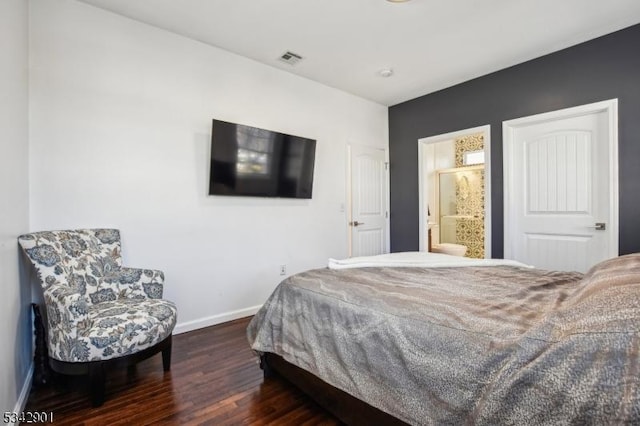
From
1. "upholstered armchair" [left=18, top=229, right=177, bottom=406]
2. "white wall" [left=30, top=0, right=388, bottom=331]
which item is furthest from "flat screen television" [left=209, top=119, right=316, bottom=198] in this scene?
"upholstered armchair" [left=18, top=229, right=177, bottom=406]

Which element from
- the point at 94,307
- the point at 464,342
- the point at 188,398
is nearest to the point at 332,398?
the point at 464,342

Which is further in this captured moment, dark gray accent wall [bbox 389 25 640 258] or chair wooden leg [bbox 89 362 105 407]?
dark gray accent wall [bbox 389 25 640 258]

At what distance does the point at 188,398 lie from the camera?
1.89 metres

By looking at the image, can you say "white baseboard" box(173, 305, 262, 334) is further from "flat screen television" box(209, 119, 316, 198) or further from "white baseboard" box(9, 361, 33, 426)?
"flat screen television" box(209, 119, 316, 198)

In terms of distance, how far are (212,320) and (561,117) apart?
410 cm

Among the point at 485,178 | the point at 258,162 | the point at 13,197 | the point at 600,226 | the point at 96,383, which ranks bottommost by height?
the point at 96,383

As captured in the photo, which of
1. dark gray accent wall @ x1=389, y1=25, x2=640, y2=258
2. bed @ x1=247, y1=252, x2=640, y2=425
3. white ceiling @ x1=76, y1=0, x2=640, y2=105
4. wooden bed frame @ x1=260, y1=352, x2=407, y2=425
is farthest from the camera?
dark gray accent wall @ x1=389, y1=25, x2=640, y2=258

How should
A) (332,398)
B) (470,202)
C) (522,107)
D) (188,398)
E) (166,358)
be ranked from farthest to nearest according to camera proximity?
(470,202)
(522,107)
(166,358)
(188,398)
(332,398)

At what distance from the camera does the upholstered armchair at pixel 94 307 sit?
5.88 feet

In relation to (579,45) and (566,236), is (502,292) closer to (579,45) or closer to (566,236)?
(566,236)

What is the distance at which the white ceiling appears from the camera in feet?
8.16

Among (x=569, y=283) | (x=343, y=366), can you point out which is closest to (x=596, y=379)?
(x=343, y=366)

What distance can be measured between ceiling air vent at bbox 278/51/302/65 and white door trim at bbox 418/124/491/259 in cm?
208

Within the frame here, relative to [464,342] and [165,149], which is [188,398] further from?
[165,149]
